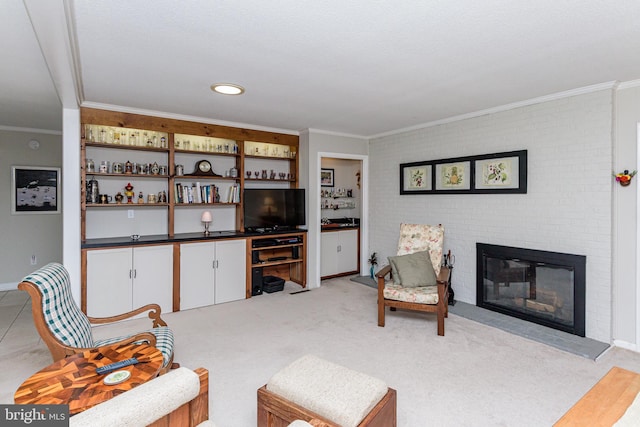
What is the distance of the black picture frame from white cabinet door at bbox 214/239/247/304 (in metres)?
2.57

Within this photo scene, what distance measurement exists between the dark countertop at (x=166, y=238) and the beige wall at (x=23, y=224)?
210 centimetres

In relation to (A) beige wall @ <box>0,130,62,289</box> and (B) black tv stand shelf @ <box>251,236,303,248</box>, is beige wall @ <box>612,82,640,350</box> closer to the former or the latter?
(B) black tv stand shelf @ <box>251,236,303,248</box>

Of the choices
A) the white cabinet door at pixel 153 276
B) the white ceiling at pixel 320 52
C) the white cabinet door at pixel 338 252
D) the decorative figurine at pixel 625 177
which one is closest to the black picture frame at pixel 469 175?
the white ceiling at pixel 320 52

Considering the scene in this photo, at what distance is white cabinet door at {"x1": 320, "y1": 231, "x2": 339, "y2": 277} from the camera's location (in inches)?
222

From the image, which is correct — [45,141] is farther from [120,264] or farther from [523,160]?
[523,160]

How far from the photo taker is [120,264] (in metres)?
3.73

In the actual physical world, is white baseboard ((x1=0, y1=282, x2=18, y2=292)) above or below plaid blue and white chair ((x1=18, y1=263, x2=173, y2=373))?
below

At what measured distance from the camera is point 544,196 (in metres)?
3.59

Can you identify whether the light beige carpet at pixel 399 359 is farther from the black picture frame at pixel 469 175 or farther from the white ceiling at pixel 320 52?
the white ceiling at pixel 320 52

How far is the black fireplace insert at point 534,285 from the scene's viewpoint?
3322mm

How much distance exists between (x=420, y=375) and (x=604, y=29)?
264 cm

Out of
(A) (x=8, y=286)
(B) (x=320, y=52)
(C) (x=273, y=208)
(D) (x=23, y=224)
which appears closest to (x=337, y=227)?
(C) (x=273, y=208)

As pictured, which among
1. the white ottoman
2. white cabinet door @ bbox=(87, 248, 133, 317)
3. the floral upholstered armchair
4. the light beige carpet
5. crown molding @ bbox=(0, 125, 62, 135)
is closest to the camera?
the white ottoman

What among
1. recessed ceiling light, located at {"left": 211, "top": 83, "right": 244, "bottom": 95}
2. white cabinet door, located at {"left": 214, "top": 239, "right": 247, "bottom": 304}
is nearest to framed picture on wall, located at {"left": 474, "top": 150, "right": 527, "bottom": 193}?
recessed ceiling light, located at {"left": 211, "top": 83, "right": 244, "bottom": 95}
